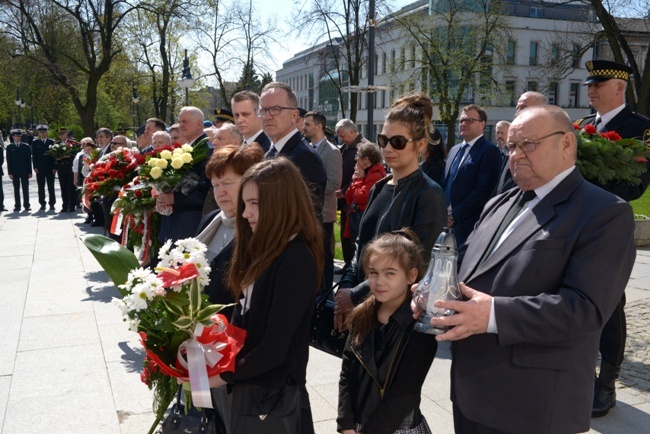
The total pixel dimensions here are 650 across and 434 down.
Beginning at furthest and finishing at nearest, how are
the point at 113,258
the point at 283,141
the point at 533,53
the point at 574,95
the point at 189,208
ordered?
the point at 574,95
the point at 533,53
the point at 189,208
the point at 283,141
the point at 113,258

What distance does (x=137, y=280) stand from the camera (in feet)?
8.06

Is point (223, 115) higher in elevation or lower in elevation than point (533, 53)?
lower

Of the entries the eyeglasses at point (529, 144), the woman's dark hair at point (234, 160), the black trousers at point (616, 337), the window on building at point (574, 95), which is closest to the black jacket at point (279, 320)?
the woman's dark hair at point (234, 160)

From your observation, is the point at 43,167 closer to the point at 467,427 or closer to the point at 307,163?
the point at 307,163

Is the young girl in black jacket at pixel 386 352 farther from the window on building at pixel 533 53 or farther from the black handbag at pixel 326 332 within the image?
the window on building at pixel 533 53

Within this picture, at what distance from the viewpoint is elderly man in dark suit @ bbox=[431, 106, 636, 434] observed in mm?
2055

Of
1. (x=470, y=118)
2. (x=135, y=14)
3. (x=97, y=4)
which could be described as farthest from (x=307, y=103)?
(x=470, y=118)

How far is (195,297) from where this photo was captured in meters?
2.38

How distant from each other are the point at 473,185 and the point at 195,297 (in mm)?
4189

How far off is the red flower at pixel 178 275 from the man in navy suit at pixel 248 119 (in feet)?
10.1

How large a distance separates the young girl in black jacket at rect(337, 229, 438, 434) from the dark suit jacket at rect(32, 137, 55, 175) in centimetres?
1483

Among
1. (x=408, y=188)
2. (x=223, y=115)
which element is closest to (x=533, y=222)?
(x=408, y=188)

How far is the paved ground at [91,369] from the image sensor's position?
4.06 m

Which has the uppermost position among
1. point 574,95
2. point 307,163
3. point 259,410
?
point 574,95
